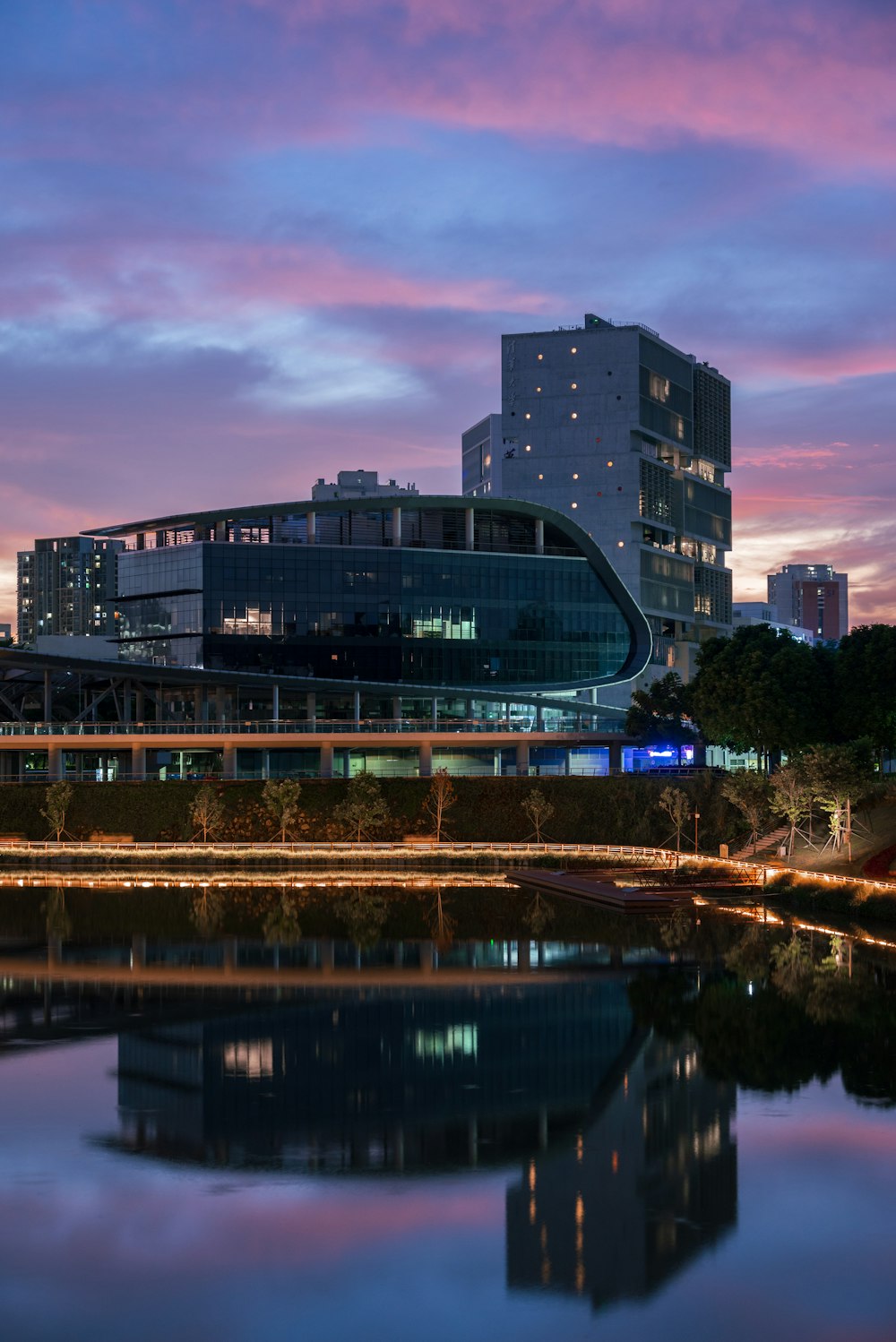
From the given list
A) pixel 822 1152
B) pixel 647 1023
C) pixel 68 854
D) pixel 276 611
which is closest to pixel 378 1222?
pixel 822 1152

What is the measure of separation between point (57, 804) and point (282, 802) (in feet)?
53.5

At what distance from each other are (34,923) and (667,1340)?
1922 inches

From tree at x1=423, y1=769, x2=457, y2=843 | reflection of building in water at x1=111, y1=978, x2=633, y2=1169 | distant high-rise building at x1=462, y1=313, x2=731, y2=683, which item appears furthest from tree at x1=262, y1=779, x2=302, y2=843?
distant high-rise building at x1=462, y1=313, x2=731, y2=683

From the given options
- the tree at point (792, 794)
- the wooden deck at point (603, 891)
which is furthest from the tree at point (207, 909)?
the tree at point (792, 794)

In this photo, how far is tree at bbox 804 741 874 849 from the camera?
74.2 meters

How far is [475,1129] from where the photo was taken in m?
33.3

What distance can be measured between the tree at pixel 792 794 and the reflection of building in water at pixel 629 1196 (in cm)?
4202

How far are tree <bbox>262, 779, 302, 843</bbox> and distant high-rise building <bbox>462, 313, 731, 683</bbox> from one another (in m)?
72.3

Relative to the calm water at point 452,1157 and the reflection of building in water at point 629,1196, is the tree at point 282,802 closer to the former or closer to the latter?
the calm water at point 452,1157

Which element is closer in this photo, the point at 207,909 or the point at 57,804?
the point at 207,909

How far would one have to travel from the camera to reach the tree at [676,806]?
296 feet

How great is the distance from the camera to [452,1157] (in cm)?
3134

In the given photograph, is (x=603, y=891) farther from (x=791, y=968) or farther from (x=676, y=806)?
(x=791, y=968)

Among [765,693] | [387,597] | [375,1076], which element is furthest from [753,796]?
[387,597]
